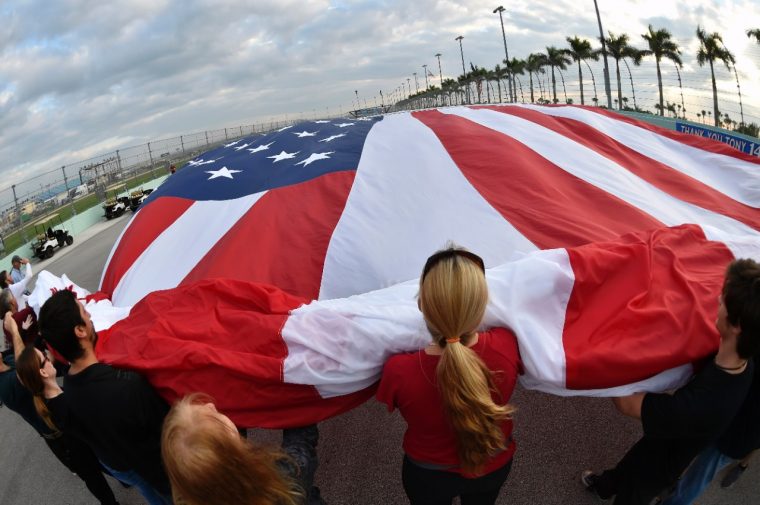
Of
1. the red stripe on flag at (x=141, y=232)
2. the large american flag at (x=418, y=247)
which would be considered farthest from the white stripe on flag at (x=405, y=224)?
the red stripe on flag at (x=141, y=232)

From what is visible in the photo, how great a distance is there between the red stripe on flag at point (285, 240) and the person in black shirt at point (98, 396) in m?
0.67

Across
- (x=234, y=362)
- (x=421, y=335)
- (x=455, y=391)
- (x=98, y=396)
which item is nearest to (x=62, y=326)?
(x=98, y=396)

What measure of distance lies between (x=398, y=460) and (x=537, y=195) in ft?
5.95

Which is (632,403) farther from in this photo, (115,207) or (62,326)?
(115,207)

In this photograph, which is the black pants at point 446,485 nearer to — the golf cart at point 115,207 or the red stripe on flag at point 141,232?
the red stripe on flag at point 141,232

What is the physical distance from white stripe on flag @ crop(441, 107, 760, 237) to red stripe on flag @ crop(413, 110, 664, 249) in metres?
0.09

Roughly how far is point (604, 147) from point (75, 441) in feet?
12.9

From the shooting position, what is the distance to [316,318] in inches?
65.1

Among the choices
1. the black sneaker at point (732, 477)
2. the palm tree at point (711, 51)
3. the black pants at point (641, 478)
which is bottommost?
the black sneaker at point (732, 477)

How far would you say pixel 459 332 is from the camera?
1.21 m

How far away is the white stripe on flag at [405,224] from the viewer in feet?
7.00

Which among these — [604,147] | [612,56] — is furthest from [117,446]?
[612,56]

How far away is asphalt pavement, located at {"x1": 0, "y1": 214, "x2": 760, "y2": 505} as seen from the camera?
2.38 meters

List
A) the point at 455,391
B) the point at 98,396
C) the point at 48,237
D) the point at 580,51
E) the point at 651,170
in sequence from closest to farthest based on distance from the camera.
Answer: the point at 455,391
the point at 98,396
the point at 651,170
the point at 48,237
the point at 580,51
